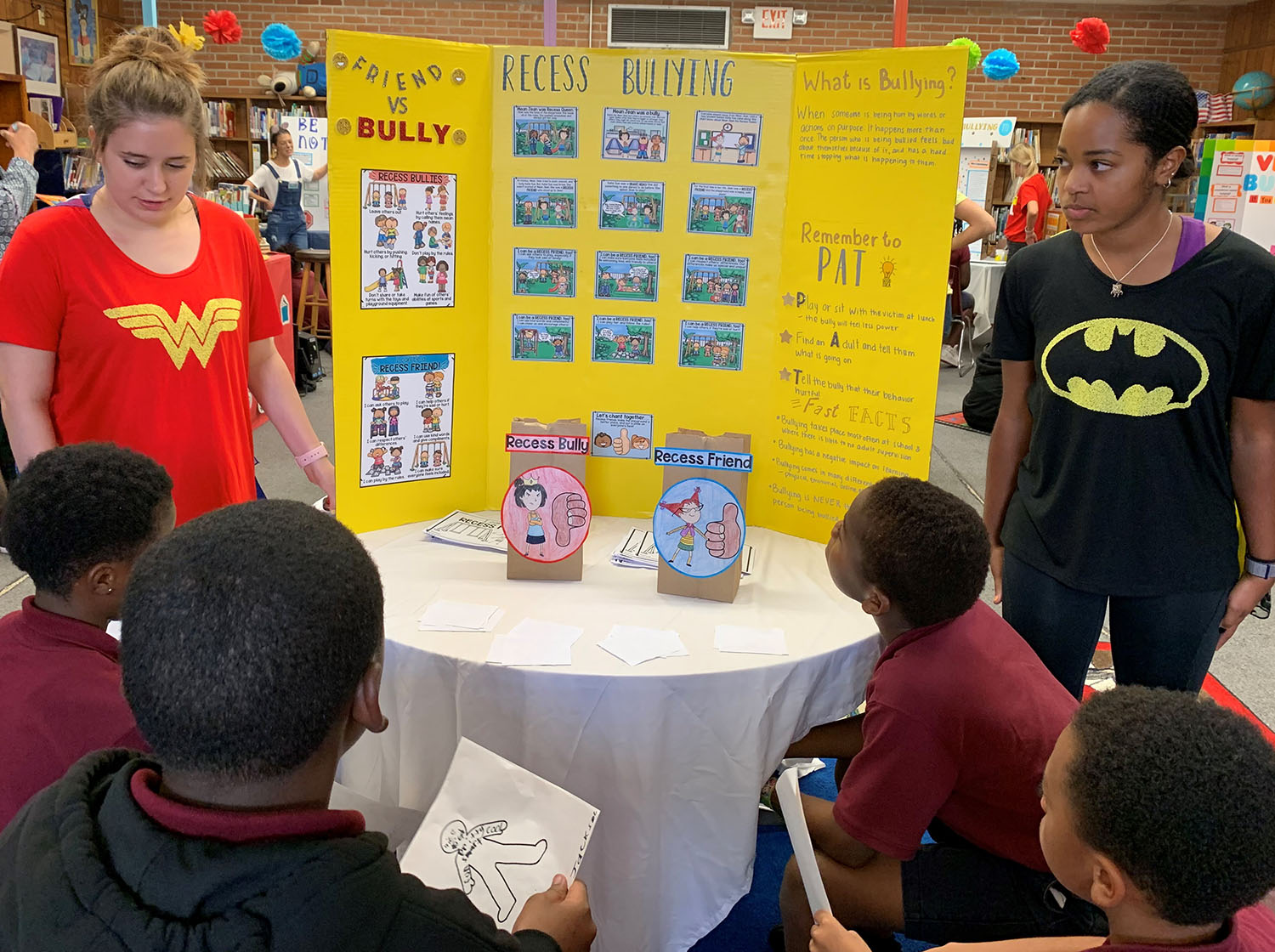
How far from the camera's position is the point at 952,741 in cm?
147

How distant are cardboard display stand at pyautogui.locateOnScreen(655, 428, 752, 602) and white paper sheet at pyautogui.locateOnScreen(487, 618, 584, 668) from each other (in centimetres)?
24

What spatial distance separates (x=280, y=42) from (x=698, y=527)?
848 centimetres

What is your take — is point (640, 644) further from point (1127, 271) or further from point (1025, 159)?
point (1025, 159)

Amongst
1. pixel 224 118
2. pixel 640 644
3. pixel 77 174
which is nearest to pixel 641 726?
pixel 640 644

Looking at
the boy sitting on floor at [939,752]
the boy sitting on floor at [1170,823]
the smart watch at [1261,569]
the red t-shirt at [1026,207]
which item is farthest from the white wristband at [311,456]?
the red t-shirt at [1026,207]

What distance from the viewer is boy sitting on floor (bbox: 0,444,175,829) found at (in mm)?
1144

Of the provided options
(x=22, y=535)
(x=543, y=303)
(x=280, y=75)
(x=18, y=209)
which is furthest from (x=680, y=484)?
(x=280, y=75)

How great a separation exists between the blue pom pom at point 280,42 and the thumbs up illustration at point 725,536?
8.48 m

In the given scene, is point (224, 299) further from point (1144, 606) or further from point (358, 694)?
point (1144, 606)

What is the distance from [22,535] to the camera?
130 centimetres

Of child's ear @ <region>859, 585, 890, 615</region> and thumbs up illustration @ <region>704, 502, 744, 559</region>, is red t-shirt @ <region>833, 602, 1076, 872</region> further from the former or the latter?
thumbs up illustration @ <region>704, 502, 744, 559</region>

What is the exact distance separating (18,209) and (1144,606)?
13.8ft

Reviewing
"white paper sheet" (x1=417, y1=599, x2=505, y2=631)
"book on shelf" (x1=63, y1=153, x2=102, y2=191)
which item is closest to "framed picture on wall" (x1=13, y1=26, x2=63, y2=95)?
"book on shelf" (x1=63, y1=153, x2=102, y2=191)

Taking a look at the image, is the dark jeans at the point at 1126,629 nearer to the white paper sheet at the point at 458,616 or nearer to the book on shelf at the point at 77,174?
the white paper sheet at the point at 458,616
